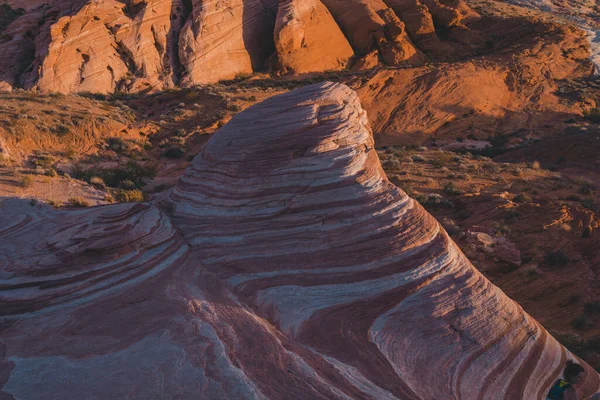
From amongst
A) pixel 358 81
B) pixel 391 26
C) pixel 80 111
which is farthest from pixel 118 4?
pixel 391 26

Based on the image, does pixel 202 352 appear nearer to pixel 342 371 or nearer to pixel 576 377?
pixel 342 371

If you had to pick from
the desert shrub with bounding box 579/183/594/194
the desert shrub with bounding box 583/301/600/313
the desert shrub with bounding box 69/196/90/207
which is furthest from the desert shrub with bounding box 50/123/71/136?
the desert shrub with bounding box 579/183/594/194

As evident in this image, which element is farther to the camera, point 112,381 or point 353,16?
point 353,16

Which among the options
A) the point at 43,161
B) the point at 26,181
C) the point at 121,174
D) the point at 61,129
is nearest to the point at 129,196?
the point at 26,181

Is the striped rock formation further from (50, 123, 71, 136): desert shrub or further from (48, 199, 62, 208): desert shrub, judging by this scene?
(50, 123, 71, 136): desert shrub

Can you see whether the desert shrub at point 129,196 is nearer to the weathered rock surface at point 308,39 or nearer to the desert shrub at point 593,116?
the weathered rock surface at point 308,39

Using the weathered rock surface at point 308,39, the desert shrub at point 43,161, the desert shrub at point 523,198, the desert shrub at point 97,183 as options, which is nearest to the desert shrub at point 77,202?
the desert shrub at point 97,183

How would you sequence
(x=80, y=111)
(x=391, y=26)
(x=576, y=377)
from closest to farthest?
(x=576, y=377), (x=80, y=111), (x=391, y=26)
